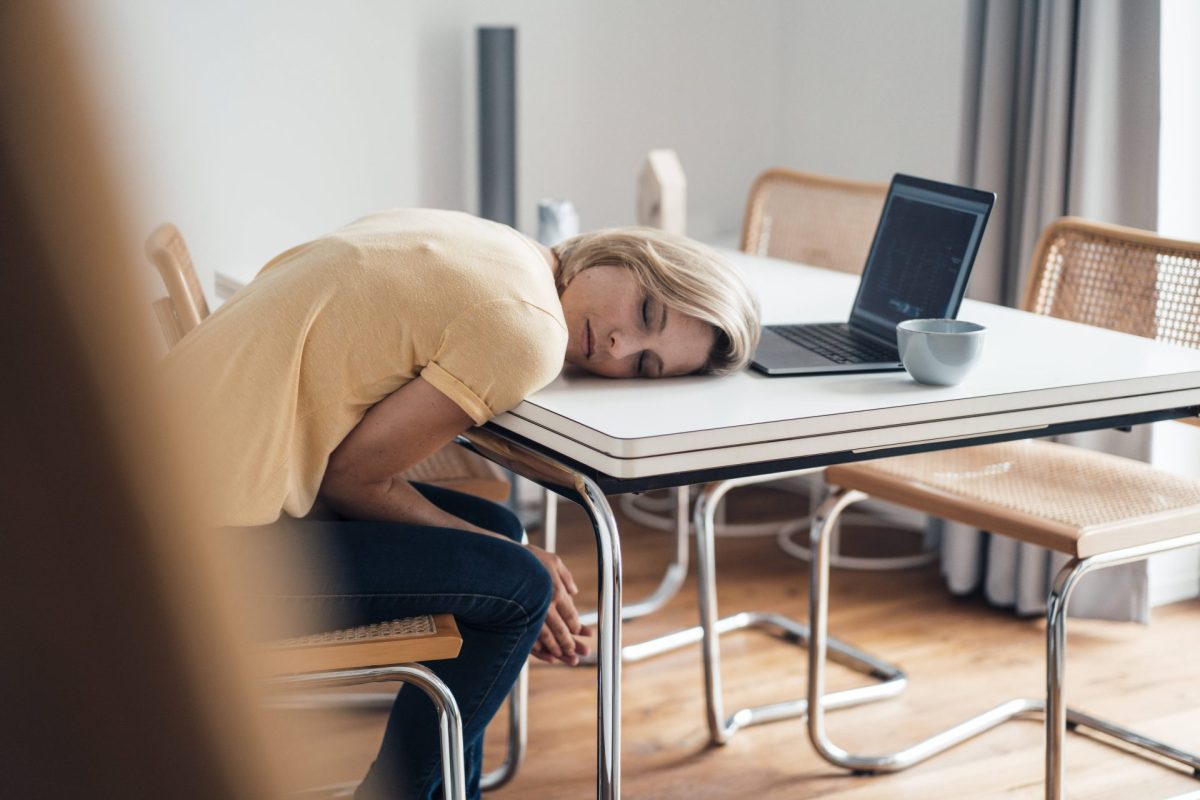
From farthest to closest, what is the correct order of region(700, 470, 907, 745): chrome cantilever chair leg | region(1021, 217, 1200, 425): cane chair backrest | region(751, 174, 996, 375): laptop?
region(700, 470, 907, 745): chrome cantilever chair leg → region(1021, 217, 1200, 425): cane chair backrest → region(751, 174, 996, 375): laptop

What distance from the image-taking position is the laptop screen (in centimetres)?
143

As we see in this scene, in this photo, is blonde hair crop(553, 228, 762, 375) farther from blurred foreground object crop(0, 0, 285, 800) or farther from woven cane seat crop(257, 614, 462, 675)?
blurred foreground object crop(0, 0, 285, 800)

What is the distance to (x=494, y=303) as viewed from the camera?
1.15 metres

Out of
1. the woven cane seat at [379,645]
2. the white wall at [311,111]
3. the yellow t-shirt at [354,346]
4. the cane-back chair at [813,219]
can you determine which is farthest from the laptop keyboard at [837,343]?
the white wall at [311,111]

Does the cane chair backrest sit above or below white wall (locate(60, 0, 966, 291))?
below

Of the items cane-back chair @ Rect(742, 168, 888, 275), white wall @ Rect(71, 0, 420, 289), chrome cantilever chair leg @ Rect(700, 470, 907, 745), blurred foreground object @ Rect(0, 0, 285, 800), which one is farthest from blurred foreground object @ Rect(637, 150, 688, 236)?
blurred foreground object @ Rect(0, 0, 285, 800)

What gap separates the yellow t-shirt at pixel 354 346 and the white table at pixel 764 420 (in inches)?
2.9

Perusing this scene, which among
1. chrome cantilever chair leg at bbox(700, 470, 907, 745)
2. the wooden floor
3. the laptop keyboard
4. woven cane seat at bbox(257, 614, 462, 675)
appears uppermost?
the laptop keyboard

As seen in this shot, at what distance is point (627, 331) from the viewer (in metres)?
1.30

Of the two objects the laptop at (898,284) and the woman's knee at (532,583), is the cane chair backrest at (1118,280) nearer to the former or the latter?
the laptop at (898,284)

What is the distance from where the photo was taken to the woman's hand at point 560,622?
131 centimetres

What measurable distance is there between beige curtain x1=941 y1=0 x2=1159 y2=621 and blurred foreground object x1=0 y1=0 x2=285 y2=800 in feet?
7.70

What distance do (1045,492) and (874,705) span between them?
1.89ft

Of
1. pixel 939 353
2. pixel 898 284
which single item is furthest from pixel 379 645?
pixel 898 284
